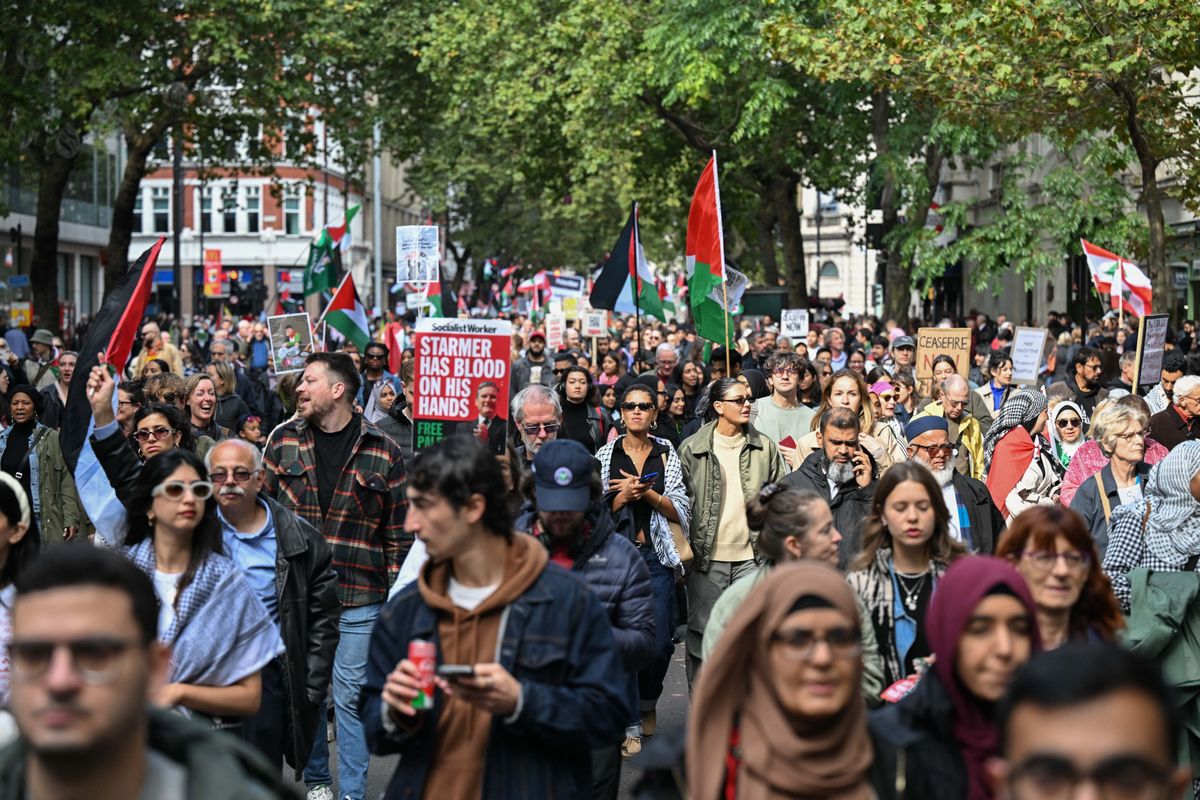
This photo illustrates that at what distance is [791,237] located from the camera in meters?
39.3

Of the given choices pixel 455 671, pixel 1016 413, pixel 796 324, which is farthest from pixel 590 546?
pixel 796 324

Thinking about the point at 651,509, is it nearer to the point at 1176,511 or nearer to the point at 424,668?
the point at 1176,511

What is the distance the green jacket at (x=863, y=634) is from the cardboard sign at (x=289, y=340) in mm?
13753

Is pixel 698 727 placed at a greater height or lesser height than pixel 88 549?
lesser

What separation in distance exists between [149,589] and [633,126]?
106ft

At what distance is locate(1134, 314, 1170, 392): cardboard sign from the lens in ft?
49.6

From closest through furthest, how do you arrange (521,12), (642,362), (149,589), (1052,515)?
(149,589)
(1052,515)
(642,362)
(521,12)

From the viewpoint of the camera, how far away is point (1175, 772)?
2939 millimetres

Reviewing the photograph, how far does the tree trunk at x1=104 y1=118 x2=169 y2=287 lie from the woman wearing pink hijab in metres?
28.8

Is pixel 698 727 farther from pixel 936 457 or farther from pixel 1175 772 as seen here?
pixel 936 457

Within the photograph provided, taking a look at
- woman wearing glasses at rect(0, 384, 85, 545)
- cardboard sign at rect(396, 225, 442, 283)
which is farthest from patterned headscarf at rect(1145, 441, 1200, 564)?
cardboard sign at rect(396, 225, 442, 283)

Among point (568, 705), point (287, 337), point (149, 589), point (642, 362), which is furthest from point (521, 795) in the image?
point (642, 362)

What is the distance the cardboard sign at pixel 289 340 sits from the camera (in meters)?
19.0

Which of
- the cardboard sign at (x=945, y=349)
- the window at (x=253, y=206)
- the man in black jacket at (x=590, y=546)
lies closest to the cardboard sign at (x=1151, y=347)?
the cardboard sign at (x=945, y=349)
